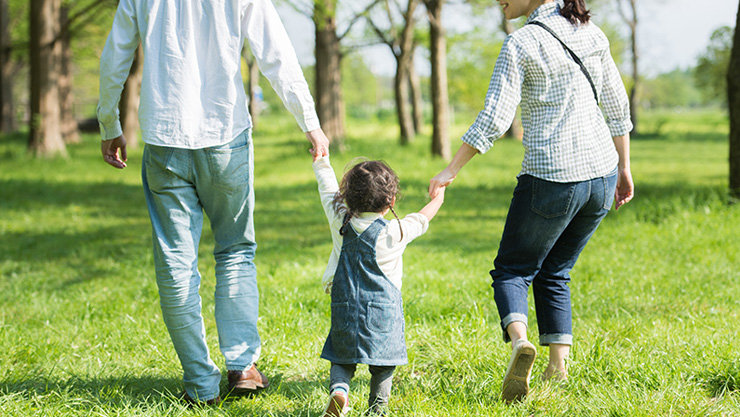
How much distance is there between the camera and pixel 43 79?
14.8 metres

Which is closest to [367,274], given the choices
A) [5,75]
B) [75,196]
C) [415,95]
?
[75,196]

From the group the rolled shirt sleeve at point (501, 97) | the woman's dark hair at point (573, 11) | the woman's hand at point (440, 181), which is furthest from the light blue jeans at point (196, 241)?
the woman's dark hair at point (573, 11)

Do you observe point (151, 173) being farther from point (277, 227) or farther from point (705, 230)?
point (705, 230)

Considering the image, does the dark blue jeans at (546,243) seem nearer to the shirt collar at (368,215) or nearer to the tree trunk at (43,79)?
the shirt collar at (368,215)

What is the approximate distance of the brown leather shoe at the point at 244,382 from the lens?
3.09 m

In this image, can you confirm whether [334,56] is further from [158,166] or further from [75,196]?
[158,166]

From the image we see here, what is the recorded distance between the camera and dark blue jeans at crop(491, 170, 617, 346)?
284cm

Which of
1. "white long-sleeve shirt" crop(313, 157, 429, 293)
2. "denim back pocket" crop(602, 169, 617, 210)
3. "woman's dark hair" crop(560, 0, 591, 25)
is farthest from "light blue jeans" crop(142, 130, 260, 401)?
"denim back pocket" crop(602, 169, 617, 210)

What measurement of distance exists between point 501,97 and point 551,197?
0.47 meters

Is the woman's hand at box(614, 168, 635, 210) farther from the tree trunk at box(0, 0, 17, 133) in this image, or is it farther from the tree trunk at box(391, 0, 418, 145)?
the tree trunk at box(0, 0, 17, 133)

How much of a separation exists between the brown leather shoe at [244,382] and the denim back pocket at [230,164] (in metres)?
0.86

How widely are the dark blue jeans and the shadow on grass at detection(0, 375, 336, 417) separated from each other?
104cm

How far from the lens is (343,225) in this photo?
107 inches

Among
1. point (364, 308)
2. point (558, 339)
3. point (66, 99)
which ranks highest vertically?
point (66, 99)
